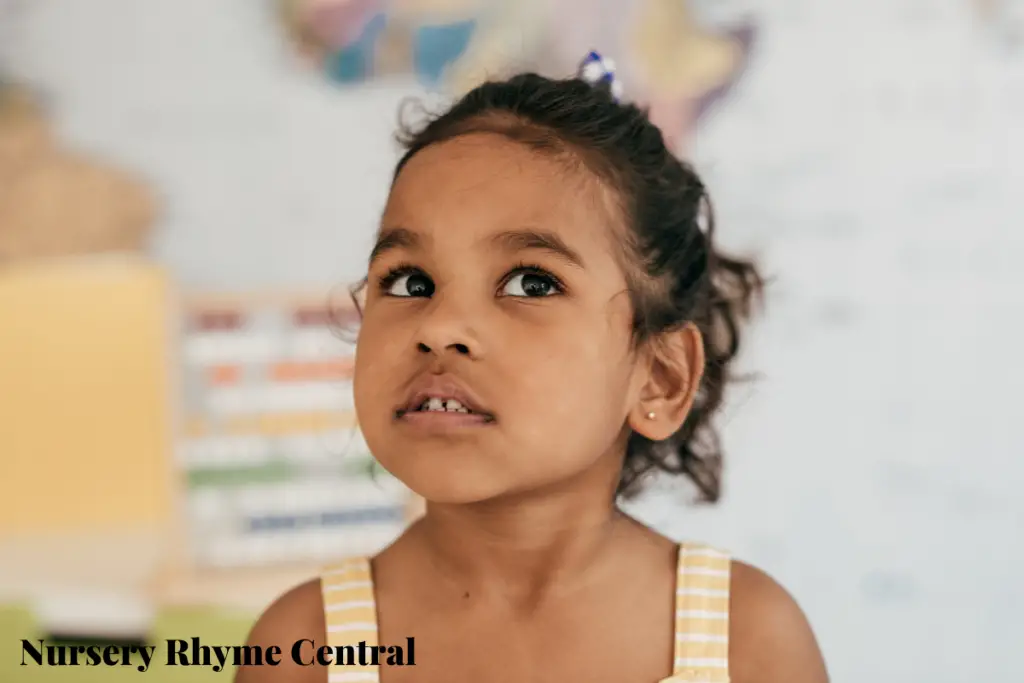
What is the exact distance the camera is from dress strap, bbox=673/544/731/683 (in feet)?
2.65

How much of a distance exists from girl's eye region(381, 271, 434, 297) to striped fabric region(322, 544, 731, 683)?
0.22 m

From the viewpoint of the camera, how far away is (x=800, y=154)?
171cm

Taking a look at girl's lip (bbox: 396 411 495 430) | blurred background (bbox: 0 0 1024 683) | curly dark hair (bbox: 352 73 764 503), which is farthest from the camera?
blurred background (bbox: 0 0 1024 683)

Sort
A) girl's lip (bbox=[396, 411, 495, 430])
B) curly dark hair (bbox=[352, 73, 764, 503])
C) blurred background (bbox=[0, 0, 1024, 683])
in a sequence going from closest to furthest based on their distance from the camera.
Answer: girl's lip (bbox=[396, 411, 495, 430]) < curly dark hair (bbox=[352, 73, 764, 503]) < blurred background (bbox=[0, 0, 1024, 683])

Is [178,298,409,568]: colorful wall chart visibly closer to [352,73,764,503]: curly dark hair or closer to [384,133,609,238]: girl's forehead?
[352,73,764,503]: curly dark hair

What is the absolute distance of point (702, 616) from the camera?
0.82 metres

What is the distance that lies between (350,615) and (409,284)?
259 millimetres

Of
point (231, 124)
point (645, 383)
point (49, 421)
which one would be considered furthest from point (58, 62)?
point (645, 383)

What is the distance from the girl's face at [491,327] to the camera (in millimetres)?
708

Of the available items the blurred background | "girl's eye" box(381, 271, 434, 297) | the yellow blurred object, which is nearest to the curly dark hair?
"girl's eye" box(381, 271, 434, 297)

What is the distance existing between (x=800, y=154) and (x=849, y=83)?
138 mm

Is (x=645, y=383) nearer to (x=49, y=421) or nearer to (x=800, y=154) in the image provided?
(x=800, y=154)

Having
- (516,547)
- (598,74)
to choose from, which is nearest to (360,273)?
(598,74)

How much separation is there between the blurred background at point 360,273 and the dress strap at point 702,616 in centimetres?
85
